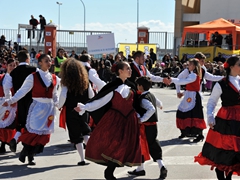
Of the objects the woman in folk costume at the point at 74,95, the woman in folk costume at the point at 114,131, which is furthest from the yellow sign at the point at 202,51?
the woman in folk costume at the point at 114,131

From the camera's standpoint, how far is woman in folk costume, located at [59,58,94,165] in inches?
320

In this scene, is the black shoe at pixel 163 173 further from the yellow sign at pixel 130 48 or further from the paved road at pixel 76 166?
Answer: the yellow sign at pixel 130 48

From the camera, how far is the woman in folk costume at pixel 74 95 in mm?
8125

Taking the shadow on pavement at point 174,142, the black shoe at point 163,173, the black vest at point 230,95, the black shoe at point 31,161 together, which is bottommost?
→ the shadow on pavement at point 174,142

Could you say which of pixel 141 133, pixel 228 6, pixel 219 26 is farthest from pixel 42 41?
pixel 141 133

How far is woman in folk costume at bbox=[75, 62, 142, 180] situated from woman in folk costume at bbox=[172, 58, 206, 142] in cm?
389

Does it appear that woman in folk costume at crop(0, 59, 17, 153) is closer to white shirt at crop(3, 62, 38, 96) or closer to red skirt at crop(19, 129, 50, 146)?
white shirt at crop(3, 62, 38, 96)

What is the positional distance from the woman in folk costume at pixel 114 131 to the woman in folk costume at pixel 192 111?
12.8 ft

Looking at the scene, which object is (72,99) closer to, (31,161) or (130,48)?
(31,161)

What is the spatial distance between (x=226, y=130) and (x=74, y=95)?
2854mm

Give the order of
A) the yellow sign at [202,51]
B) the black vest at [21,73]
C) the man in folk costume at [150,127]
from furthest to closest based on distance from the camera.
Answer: the yellow sign at [202,51] < the black vest at [21,73] < the man in folk costume at [150,127]

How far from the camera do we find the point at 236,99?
6.50 metres

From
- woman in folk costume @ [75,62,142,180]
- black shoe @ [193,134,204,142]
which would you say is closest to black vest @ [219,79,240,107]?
woman in folk costume @ [75,62,142,180]

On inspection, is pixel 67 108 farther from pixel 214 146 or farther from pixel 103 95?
pixel 214 146
